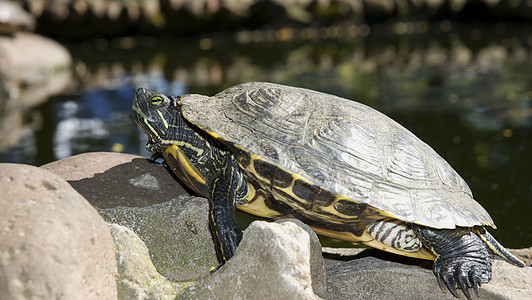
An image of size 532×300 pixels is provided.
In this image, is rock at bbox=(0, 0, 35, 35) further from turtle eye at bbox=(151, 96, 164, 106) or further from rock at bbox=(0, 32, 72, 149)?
turtle eye at bbox=(151, 96, 164, 106)

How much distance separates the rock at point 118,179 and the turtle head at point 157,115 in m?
0.36

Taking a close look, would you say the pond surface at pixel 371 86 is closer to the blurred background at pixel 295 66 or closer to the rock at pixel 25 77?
the blurred background at pixel 295 66

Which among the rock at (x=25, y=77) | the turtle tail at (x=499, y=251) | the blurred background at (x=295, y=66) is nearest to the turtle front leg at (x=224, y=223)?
the turtle tail at (x=499, y=251)

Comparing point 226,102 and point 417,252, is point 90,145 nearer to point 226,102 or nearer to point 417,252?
point 226,102

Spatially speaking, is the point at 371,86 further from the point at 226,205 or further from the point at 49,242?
the point at 49,242

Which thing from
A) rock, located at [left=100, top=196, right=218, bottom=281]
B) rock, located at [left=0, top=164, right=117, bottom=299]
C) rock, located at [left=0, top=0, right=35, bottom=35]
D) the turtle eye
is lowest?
rock, located at [left=0, top=0, right=35, bottom=35]

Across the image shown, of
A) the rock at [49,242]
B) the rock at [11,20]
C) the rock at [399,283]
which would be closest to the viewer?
the rock at [49,242]

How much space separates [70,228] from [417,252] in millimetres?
2042

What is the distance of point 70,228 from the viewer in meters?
2.61

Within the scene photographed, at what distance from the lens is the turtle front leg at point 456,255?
125 inches

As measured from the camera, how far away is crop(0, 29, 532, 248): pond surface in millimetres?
6113

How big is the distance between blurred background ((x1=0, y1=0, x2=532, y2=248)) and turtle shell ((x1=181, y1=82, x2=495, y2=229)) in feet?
4.56

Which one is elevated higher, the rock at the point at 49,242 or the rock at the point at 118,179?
the rock at the point at 49,242

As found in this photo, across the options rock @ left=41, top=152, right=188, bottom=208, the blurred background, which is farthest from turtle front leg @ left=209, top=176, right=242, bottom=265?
the blurred background
